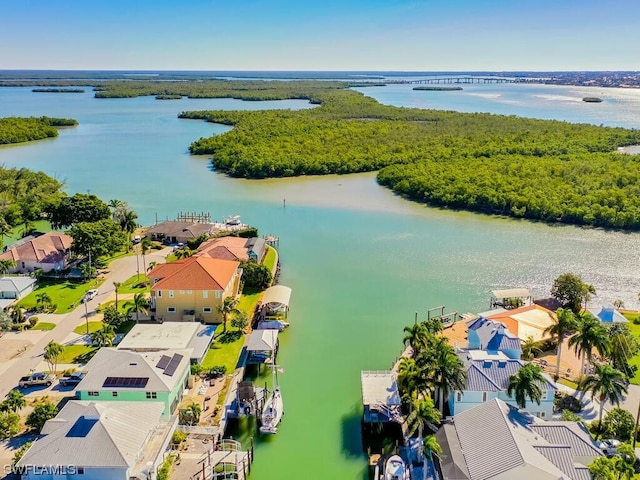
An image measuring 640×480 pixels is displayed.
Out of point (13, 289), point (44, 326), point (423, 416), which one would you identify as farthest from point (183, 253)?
point (423, 416)

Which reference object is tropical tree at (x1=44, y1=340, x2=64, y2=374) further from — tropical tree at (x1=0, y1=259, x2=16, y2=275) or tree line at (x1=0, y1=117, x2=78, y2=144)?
tree line at (x1=0, y1=117, x2=78, y2=144)

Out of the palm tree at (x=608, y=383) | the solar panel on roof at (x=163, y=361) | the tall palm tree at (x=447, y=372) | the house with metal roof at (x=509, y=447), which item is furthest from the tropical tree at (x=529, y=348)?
the solar panel on roof at (x=163, y=361)

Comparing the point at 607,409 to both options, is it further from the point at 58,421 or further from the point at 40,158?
the point at 40,158

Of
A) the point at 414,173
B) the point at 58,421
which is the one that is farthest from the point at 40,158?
the point at 58,421

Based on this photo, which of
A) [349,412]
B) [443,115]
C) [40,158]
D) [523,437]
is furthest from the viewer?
[443,115]

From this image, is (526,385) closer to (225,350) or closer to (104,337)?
(225,350)

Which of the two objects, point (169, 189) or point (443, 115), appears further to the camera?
point (443, 115)

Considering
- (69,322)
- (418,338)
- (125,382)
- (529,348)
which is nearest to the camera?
(125,382)
